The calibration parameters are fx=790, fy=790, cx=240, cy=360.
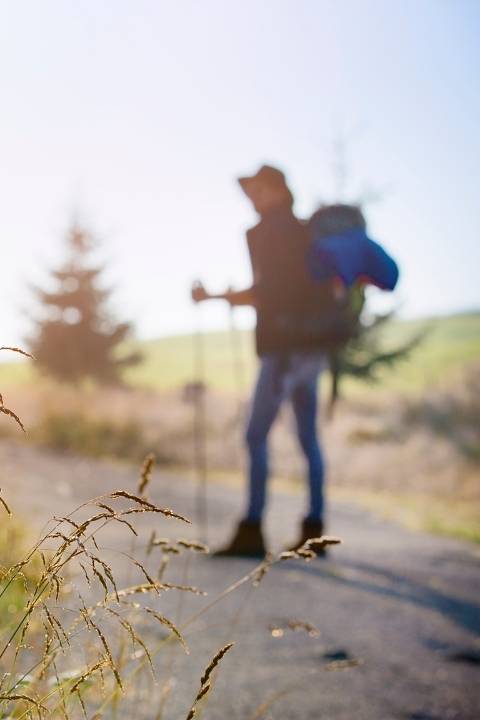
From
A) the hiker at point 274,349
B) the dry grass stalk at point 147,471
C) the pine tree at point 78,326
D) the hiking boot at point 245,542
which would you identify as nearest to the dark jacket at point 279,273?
the hiker at point 274,349

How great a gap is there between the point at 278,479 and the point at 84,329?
1757 centimetres

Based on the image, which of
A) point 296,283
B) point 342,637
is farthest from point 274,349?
point 342,637

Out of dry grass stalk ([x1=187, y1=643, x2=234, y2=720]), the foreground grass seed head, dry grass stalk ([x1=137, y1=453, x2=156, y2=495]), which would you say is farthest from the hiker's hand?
dry grass stalk ([x1=187, y1=643, x2=234, y2=720])

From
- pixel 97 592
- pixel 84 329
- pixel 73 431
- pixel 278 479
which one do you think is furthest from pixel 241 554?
pixel 84 329

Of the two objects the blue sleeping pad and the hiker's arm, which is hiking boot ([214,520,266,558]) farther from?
the blue sleeping pad

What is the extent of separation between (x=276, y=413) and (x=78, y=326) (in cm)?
2612

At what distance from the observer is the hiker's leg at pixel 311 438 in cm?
450

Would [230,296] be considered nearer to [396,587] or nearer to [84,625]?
[396,587]

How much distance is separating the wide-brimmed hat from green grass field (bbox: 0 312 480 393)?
3573 cm

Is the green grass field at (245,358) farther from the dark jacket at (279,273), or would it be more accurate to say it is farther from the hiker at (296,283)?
the dark jacket at (279,273)

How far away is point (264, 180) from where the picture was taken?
3908 mm

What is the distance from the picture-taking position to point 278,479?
13.6 m

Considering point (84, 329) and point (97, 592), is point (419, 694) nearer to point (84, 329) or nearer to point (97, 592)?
point (97, 592)

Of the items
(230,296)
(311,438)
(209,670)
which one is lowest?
(209,670)
